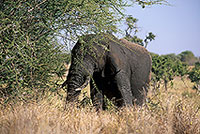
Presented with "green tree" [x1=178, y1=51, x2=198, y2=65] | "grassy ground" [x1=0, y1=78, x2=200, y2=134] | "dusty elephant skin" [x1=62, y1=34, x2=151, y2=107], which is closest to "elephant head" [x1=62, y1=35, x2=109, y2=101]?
"dusty elephant skin" [x1=62, y1=34, x2=151, y2=107]

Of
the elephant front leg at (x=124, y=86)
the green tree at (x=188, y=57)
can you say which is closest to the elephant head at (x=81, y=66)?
the elephant front leg at (x=124, y=86)

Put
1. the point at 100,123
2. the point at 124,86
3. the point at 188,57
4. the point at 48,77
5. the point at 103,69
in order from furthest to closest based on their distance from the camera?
the point at 188,57 → the point at 124,86 → the point at 103,69 → the point at 48,77 → the point at 100,123

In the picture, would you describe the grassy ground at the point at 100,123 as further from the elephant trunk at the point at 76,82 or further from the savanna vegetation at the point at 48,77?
the elephant trunk at the point at 76,82

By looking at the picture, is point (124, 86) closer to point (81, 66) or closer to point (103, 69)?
point (103, 69)

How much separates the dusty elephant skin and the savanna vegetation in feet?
1.59

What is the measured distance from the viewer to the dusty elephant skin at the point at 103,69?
716 cm

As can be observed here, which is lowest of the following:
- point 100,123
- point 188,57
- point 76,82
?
point 100,123

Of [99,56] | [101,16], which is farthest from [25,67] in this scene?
[99,56]

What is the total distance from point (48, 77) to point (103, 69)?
1.54 metres

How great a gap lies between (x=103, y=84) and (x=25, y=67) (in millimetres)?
2605

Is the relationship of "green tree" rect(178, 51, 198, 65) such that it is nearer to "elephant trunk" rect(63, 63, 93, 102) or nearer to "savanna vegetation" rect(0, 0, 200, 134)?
"elephant trunk" rect(63, 63, 93, 102)

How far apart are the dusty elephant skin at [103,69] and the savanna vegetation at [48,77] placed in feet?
1.59

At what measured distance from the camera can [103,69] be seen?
25.8 ft

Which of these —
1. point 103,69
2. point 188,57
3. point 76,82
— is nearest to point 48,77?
point 76,82
